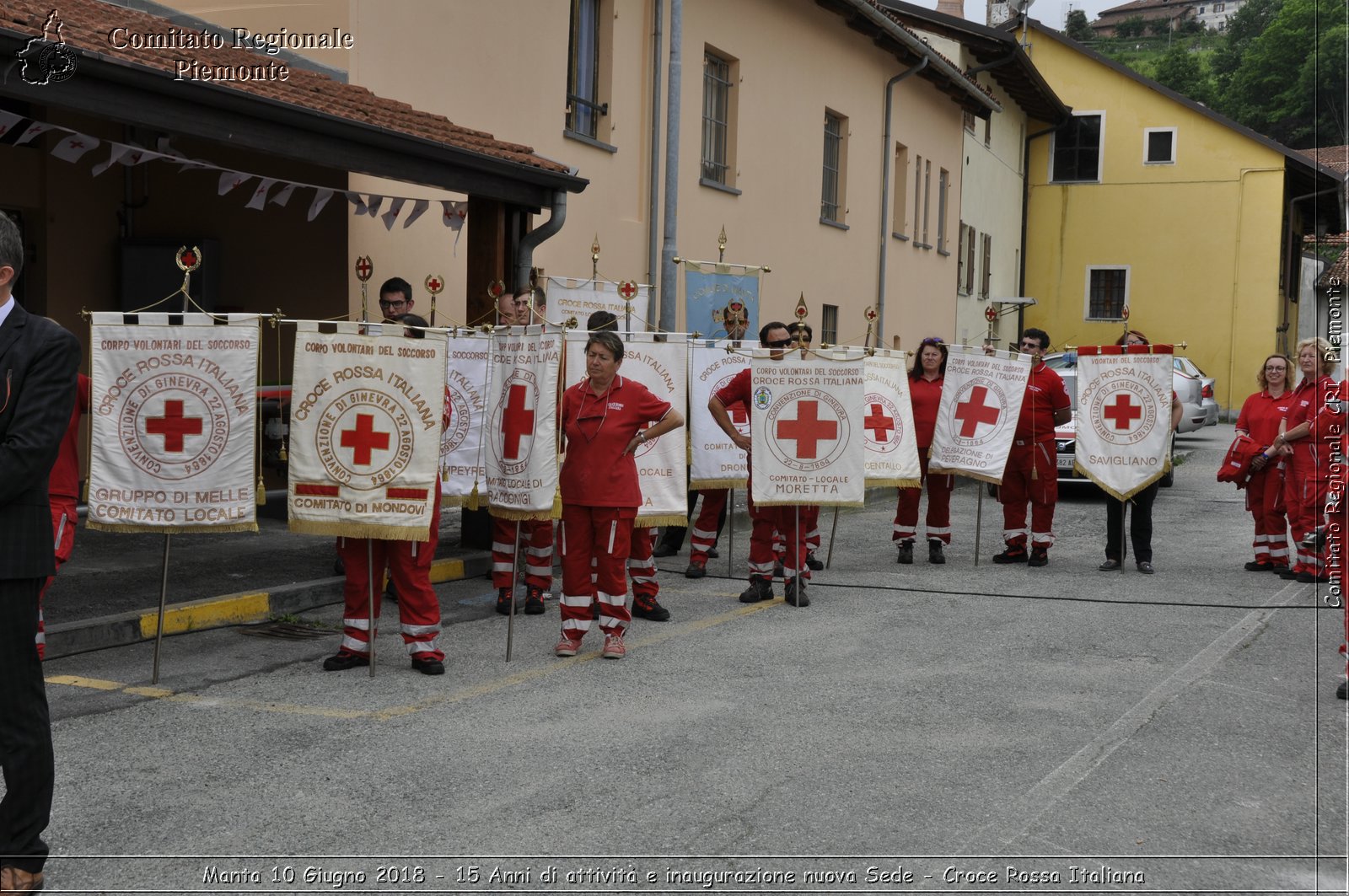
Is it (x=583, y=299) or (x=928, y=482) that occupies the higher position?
(x=583, y=299)

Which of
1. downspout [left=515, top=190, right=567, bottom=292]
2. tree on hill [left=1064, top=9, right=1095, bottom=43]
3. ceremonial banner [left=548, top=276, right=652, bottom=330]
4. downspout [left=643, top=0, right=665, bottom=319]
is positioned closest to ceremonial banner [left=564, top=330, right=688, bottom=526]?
downspout [left=515, top=190, right=567, bottom=292]

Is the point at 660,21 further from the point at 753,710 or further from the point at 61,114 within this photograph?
the point at 753,710

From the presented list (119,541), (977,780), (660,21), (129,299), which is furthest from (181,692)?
(660,21)

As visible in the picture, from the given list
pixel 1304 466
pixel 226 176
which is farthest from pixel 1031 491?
pixel 226 176

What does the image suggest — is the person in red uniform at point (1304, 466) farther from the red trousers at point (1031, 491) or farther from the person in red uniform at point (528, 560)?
the person in red uniform at point (528, 560)

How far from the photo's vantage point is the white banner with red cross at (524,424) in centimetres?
759

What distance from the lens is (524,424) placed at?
7.70m

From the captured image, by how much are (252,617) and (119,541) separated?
2841 mm

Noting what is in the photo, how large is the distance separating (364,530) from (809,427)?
374 cm

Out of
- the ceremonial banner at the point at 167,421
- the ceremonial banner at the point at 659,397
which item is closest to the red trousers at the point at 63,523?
the ceremonial banner at the point at 167,421

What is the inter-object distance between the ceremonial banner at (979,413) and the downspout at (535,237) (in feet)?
11.9

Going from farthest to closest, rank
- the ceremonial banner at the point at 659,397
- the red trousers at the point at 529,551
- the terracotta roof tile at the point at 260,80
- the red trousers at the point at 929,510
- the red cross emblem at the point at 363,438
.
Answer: the red trousers at the point at 929,510, the ceremonial banner at the point at 659,397, the red trousers at the point at 529,551, the terracotta roof tile at the point at 260,80, the red cross emblem at the point at 363,438

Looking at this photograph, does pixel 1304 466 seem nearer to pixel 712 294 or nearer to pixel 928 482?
pixel 928 482

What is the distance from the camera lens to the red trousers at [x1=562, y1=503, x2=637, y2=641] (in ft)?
24.8
